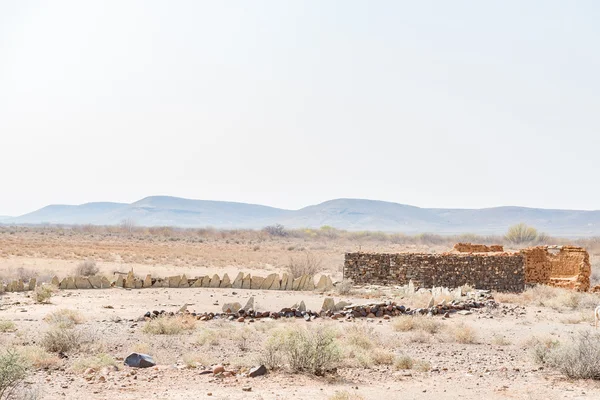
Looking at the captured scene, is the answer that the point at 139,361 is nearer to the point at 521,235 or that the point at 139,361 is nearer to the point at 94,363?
the point at 94,363

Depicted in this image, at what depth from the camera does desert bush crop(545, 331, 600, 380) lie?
369 inches

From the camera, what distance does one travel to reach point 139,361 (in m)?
9.95

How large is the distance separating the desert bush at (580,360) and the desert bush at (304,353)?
3.18 metres

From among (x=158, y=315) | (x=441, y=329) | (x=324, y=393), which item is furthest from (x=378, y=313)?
(x=324, y=393)

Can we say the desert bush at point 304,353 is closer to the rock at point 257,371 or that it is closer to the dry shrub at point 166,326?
the rock at point 257,371

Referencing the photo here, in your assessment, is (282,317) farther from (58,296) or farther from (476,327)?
(58,296)

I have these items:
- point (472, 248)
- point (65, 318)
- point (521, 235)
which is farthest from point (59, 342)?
point (521, 235)

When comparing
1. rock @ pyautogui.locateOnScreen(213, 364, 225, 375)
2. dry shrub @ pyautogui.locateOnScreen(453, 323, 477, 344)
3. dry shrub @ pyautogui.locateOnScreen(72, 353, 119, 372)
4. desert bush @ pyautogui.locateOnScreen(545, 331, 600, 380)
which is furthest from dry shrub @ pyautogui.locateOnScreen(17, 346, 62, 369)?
desert bush @ pyautogui.locateOnScreen(545, 331, 600, 380)

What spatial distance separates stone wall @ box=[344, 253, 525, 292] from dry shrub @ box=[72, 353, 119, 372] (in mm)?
12270

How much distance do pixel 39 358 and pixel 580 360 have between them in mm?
7751

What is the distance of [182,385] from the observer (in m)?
8.83

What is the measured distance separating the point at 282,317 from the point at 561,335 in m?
5.78

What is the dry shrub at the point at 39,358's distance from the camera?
9.84m

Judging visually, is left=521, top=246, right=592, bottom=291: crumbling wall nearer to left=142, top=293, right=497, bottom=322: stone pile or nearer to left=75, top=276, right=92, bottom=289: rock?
left=142, top=293, right=497, bottom=322: stone pile
